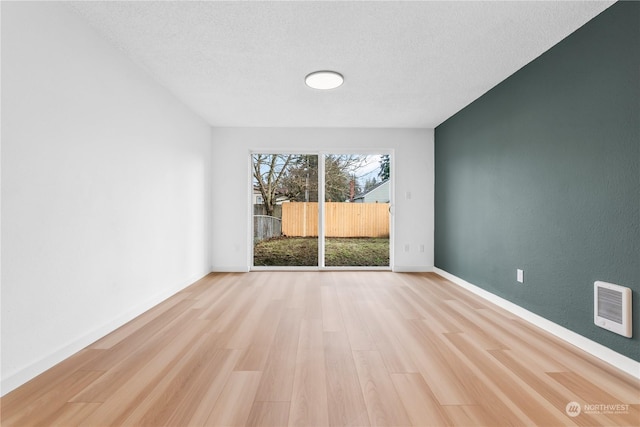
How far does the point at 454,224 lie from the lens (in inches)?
152

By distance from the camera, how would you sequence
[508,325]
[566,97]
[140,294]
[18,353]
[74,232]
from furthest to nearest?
1. [140,294]
2. [508,325]
3. [566,97]
4. [74,232]
5. [18,353]

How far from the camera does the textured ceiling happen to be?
73.1 inches

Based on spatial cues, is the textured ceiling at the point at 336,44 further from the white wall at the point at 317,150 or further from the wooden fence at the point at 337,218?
the wooden fence at the point at 337,218

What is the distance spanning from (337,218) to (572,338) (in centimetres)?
308

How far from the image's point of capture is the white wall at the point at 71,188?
1.52 meters

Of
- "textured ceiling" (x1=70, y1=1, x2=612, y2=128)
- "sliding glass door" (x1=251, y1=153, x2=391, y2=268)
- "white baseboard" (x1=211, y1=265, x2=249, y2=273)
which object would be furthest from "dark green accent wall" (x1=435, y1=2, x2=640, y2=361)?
"white baseboard" (x1=211, y1=265, x2=249, y2=273)

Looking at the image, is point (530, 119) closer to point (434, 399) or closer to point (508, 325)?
point (508, 325)

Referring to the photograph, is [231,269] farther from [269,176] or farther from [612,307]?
[612,307]

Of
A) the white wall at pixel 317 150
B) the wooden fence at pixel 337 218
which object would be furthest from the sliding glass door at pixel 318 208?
the white wall at pixel 317 150

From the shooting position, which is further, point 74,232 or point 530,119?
point 530,119

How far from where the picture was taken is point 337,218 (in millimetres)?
4551

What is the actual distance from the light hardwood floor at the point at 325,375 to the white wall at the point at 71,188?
27cm

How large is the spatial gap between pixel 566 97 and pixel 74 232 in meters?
3.75

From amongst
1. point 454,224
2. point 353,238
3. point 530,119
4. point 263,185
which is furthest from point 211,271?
point 530,119
